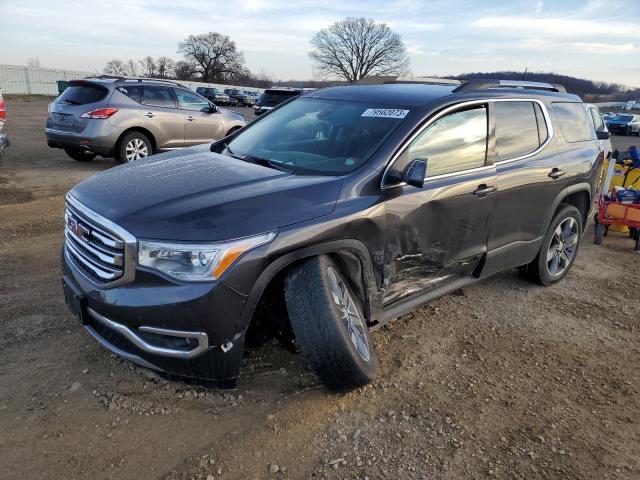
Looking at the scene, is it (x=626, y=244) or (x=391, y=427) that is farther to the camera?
(x=626, y=244)

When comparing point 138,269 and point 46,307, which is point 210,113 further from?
point 138,269

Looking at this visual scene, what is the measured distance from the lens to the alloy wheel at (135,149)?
393 inches

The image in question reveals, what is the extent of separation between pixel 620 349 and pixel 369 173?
2.47 meters

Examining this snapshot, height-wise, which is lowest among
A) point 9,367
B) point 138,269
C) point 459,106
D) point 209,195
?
point 9,367

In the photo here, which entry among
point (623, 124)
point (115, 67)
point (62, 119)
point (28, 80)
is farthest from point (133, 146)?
point (115, 67)

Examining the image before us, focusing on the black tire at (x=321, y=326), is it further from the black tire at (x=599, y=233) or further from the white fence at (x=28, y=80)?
the white fence at (x=28, y=80)

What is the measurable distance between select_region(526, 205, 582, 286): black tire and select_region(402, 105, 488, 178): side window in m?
1.43

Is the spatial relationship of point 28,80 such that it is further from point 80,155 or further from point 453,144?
point 453,144

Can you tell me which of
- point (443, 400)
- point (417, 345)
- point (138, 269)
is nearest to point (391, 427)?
point (443, 400)

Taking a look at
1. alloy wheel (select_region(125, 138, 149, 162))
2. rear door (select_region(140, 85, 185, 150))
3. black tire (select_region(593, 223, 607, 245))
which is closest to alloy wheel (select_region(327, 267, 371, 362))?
black tire (select_region(593, 223, 607, 245))

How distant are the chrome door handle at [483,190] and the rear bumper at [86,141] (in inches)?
311

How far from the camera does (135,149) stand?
10.1 metres

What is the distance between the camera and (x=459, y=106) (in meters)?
3.70

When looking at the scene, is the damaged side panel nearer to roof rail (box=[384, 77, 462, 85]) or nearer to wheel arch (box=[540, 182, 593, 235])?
roof rail (box=[384, 77, 462, 85])
